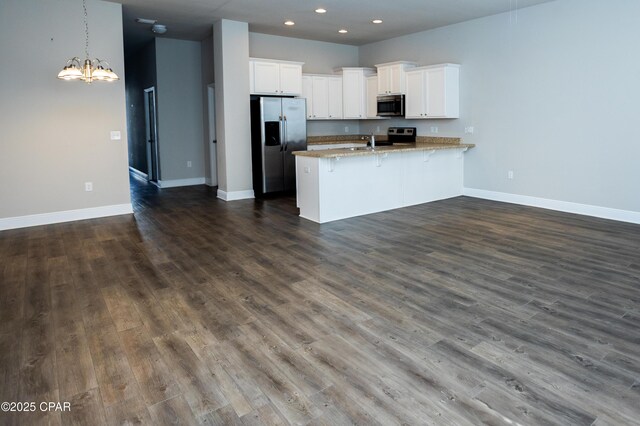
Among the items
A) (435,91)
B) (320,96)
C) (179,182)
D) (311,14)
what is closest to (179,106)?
(179,182)

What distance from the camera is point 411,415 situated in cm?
206

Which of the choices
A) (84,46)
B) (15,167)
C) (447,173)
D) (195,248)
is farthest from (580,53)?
(15,167)

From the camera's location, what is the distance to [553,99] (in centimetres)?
643

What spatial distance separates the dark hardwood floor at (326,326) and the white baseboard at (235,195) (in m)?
2.41

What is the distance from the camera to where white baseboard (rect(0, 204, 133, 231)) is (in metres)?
5.90

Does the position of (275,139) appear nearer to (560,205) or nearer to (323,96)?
(323,96)

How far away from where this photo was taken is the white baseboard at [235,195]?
7.79 meters

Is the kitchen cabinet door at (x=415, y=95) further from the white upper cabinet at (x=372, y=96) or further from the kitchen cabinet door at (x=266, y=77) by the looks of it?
the kitchen cabinet door at (x=266, y=77)

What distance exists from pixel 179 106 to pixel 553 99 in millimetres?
7087

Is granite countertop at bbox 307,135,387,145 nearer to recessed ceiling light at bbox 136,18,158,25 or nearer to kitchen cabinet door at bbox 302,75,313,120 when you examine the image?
kitchen cabinet door at bbox 302,75,313,120

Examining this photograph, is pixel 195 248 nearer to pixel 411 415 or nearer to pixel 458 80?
pixel 411 415

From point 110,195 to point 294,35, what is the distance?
4.60 meters

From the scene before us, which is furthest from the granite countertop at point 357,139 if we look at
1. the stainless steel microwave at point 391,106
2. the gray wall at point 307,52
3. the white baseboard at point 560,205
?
the gray wall at point 307,52

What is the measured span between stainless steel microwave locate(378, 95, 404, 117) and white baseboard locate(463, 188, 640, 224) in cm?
192
